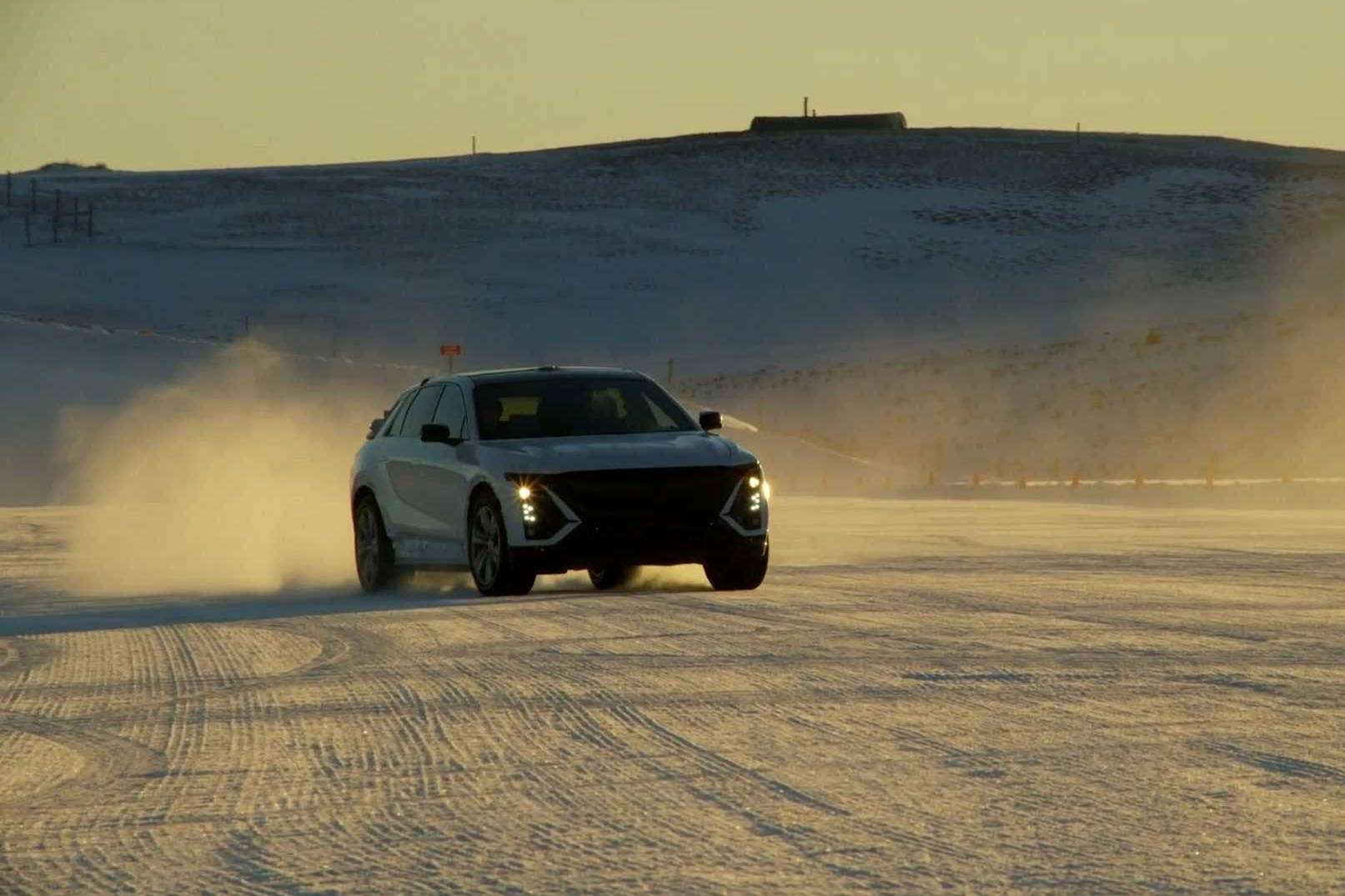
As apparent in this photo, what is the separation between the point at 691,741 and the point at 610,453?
712 cm

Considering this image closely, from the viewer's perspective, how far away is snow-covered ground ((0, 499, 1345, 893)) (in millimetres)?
7387

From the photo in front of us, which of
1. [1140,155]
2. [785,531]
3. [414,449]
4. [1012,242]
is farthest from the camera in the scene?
[1140,155]

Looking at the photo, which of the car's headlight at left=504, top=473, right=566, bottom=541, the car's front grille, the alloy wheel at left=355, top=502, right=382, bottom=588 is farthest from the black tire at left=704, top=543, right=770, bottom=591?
the alloy wheel at left=355, top=502, right=382, bottom=588

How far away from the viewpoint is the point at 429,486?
18.0 metres

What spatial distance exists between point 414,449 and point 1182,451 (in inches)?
1541

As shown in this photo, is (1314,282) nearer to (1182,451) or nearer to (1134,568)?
(1182,451)

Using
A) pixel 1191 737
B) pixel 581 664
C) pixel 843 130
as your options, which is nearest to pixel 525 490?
pixel 581 664

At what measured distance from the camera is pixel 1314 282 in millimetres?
83438

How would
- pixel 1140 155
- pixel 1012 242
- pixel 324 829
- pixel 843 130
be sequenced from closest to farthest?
pixel 324 829 < pixel 1012 242 < pixel 1140 155 < pixel 843 130

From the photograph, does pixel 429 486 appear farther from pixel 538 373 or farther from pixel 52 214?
pixel 52 214

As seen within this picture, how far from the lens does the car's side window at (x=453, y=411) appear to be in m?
17.9

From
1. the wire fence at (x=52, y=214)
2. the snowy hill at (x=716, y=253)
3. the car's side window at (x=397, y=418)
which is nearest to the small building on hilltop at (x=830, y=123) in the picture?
the snowy hill at (x=716, y=253)

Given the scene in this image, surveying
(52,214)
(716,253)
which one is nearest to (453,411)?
(716,253)

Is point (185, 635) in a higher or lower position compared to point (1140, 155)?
lower
